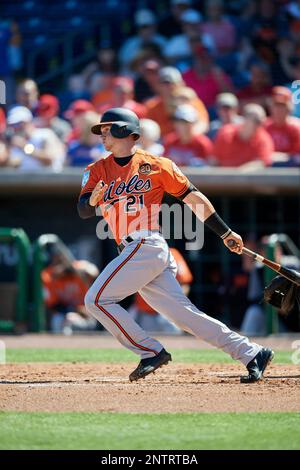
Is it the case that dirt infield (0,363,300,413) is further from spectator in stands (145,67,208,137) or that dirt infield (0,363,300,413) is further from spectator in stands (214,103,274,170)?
spectator in stands (145,67,208,137)

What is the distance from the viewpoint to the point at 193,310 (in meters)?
6.36

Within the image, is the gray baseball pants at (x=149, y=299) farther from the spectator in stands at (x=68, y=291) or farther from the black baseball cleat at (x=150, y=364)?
the spectator in stands at (x=68, y=291)

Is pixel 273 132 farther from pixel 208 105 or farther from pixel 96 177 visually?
pixel 96 177

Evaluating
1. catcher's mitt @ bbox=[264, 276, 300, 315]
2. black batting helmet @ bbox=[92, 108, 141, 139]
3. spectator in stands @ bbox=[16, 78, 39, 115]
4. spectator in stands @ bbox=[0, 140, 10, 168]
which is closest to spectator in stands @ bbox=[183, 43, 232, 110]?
spectator in stands @ bbox=[16, 78, 39, 115]

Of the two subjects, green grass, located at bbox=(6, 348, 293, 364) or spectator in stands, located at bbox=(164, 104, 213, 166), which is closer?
green grass, located at bbox=(6, 348, 293, 364)

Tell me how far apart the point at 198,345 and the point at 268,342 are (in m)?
0.72

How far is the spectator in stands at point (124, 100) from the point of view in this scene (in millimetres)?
12937

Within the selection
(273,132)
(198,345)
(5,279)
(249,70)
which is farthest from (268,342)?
(249,70)

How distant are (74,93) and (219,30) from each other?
2299mm

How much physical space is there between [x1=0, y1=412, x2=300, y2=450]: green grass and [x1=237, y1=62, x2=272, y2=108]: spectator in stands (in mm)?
8561

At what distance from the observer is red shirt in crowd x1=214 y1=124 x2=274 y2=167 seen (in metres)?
12.0

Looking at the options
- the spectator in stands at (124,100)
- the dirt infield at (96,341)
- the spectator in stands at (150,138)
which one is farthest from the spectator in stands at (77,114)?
the dirt infield at (96,341)

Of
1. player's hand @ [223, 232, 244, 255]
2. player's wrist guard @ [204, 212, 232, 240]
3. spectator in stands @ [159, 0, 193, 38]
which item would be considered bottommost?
player's hand @ [223, 232, 244, 255]
